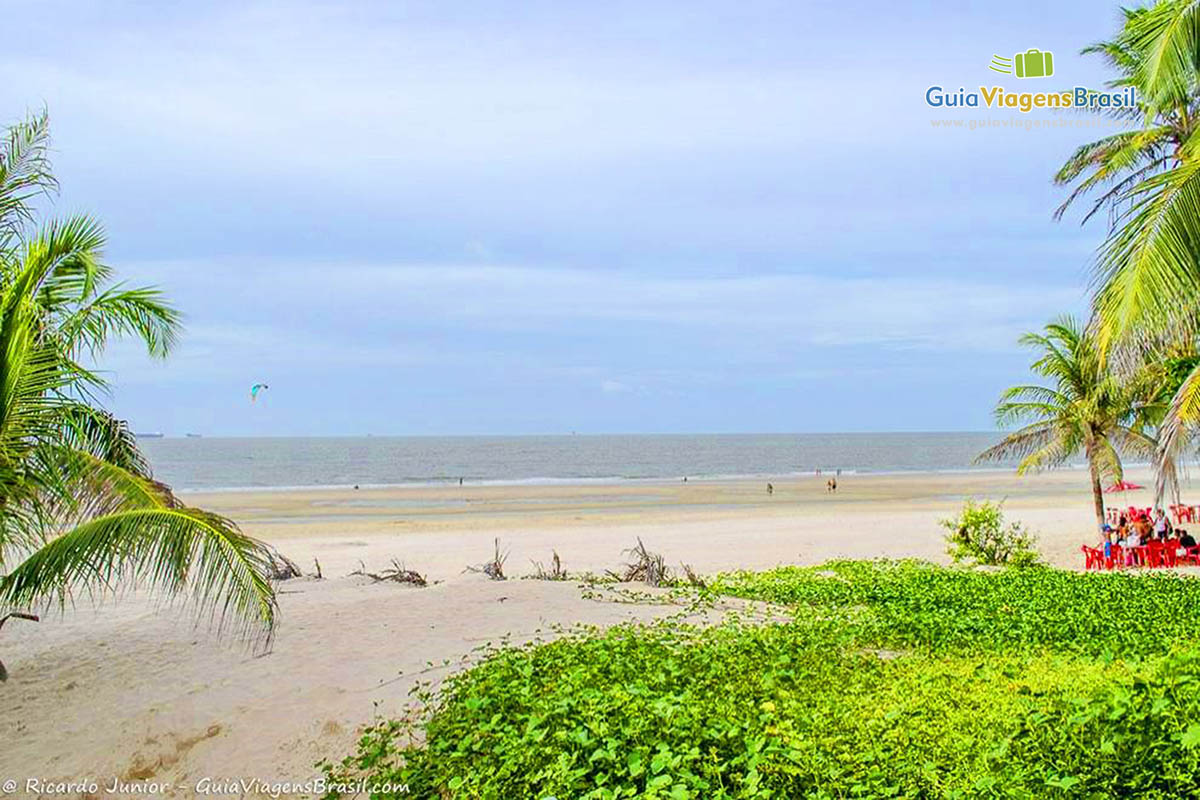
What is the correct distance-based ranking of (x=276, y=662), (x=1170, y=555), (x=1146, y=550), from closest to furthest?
1. (x=276, y=662)
2. (x=1170, y=555)
3. (x=1146, y=550)

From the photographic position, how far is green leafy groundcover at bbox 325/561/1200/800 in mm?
4363

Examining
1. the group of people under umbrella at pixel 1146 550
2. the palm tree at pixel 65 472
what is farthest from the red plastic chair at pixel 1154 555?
the palm tree at pixel 65 472

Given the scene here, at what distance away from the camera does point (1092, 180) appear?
14.9 m

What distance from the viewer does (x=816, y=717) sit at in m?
5.41

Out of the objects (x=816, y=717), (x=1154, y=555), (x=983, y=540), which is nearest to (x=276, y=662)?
(x=816, y=717)

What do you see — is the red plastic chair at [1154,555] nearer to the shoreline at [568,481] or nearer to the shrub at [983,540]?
the shrub at [983,540]

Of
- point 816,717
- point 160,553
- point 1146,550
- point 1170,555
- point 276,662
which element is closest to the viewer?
point 816,717

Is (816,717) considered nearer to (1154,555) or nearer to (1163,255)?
(1163,255)

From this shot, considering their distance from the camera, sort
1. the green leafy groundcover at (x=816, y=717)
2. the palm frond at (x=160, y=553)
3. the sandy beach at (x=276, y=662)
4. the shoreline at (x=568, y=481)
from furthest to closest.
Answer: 1. the shoreline at (x=568, y=481)
2. the sandy beach at (x=276, y=662)
3. the palm frond at (x=160, y=553)
4. the green leafy groundcover at (x=816, y=717)

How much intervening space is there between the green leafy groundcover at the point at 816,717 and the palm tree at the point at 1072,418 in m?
10.5

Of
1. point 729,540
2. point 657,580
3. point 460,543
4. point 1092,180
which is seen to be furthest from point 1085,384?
point 460,543

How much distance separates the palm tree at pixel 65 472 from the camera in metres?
6.17

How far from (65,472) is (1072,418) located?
61.3 feet

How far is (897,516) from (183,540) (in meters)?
28.5
